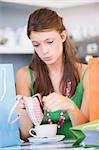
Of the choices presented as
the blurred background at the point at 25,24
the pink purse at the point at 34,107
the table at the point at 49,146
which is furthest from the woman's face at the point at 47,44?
the blurred background at the point at 25,24

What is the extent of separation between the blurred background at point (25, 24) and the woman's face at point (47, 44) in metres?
1.15

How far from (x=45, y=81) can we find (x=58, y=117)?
21 centimetres

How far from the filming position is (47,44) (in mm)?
1545

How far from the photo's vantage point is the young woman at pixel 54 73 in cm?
150

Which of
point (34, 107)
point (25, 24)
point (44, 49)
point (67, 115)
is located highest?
point (25, 24)

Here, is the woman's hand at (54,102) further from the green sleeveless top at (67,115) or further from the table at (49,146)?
the green sleeveless top at (67,115)

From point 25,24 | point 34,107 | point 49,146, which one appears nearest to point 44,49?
point 34,107

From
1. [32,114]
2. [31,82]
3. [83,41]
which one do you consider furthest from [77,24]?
[32,114]

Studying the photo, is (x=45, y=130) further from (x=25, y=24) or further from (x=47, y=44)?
(x=25, y=24)

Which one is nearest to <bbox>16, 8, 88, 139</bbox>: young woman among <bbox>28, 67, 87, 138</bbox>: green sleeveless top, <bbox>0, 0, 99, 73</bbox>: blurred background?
<bbox>28, 67, 87, 138</bbox>: green sleeveless top

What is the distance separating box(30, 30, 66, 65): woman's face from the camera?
1521 mm

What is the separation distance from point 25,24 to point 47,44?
1.44 meters

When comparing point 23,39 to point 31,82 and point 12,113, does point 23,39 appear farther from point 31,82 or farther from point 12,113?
point 12,113

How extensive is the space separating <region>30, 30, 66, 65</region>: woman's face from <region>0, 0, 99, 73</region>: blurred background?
3.76 ft
